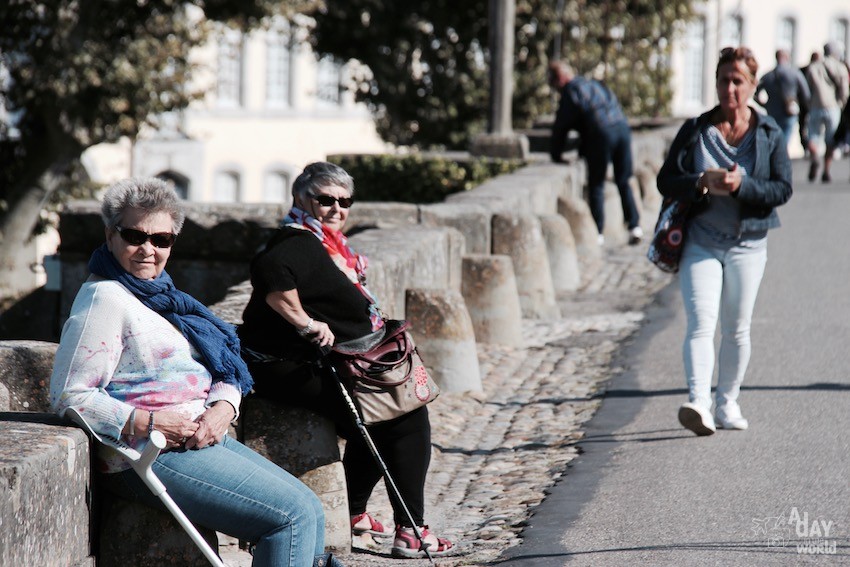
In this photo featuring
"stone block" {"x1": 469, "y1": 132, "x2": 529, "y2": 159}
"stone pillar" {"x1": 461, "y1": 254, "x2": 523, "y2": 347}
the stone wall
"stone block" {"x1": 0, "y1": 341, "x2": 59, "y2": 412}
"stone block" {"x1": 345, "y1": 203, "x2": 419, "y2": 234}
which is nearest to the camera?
the stone wall

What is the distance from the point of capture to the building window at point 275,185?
48.8 m

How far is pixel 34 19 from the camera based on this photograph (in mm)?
19000

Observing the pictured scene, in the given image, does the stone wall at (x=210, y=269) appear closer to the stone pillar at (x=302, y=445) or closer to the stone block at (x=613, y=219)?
the stone block at (x=613, y=219)

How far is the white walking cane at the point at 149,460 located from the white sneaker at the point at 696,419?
3.19 meters

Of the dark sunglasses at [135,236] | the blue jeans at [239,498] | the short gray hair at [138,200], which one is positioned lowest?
the blue jeans at [239,498]

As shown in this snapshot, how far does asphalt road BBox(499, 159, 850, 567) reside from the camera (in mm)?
5465

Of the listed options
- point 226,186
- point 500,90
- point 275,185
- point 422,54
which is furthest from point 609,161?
point 275,185

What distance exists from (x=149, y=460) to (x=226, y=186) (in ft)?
146

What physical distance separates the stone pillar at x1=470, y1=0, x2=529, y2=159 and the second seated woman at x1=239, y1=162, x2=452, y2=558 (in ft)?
38.4

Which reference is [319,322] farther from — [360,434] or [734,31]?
[734,31]

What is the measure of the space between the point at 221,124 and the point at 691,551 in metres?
43.4

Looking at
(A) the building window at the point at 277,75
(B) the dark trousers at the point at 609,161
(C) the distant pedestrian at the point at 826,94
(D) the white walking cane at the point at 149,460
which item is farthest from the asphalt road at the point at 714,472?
(A) the building window at the point at 277,75

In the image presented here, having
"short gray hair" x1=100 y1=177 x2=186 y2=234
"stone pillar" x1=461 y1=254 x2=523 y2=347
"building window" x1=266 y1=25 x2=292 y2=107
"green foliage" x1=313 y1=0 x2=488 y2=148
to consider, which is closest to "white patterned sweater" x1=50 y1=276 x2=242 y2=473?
"short gray hair" x1=100 y1=177 x2=186 y2=234

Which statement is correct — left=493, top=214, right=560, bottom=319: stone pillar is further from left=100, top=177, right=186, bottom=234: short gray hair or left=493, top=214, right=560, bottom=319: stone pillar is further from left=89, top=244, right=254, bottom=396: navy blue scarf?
left=100, top=177, right=186, bottom=234: short gray hair
